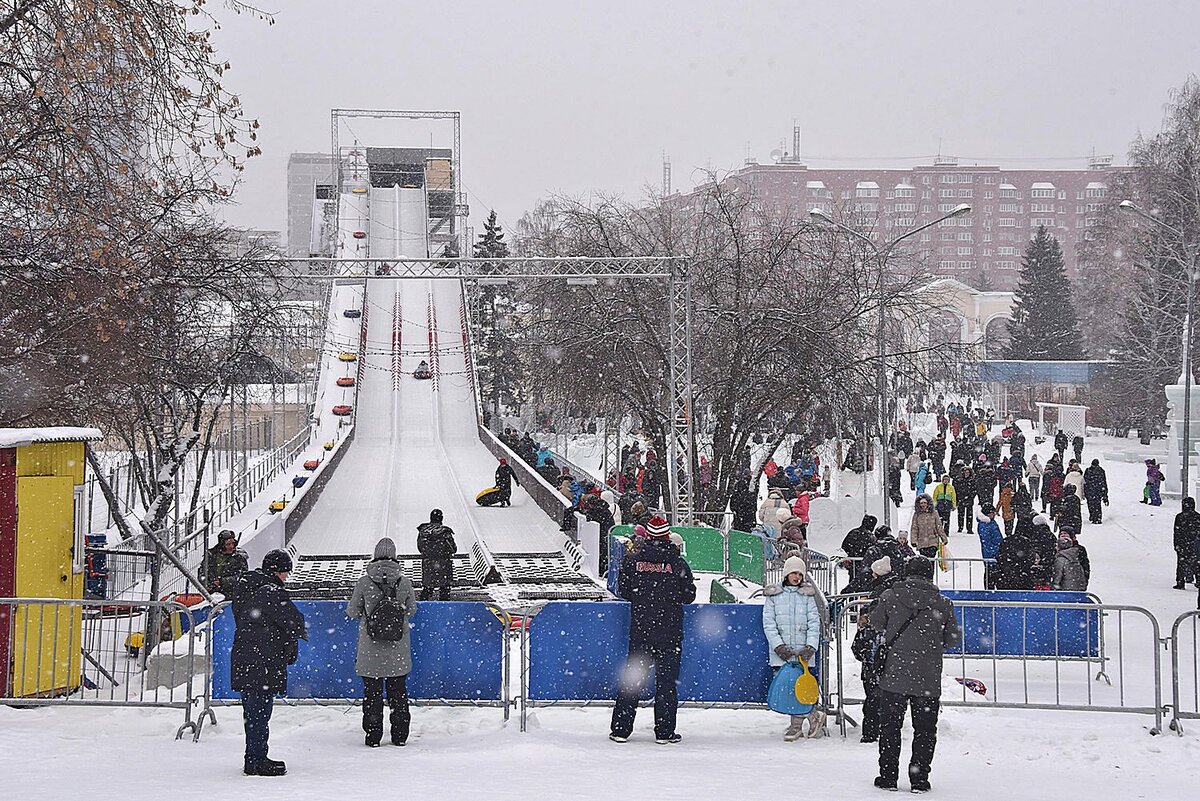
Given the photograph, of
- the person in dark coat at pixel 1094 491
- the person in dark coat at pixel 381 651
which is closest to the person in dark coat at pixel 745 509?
the person in dark coat at pixel 1094 491

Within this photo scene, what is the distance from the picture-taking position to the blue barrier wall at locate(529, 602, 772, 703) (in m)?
9.87

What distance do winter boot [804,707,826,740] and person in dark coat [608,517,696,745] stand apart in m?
1.04

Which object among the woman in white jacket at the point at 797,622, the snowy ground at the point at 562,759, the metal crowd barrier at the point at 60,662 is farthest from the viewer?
the metal crowd barrier at the point at 60,662

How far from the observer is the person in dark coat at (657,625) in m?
9.09

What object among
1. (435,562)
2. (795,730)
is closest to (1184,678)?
(795,730)

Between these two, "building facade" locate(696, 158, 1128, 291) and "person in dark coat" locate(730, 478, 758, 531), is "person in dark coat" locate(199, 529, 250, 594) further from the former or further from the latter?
"building facade" locate(696, 158, 1128, 291)

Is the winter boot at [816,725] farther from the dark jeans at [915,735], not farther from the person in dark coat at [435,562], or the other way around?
the person in dark coat at [435,562]

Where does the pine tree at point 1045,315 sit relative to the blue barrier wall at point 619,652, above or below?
above

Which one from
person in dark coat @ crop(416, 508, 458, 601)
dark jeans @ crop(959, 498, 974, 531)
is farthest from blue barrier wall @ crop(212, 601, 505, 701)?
dark jeans @ crop(959, 498, 974, 531)

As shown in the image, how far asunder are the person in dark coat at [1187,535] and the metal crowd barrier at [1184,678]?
275cm

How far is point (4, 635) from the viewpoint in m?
10.7

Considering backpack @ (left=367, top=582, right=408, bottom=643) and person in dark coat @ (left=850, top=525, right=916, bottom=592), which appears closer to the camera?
backpack @ (left=367, top=582, right=408, bottom=643)

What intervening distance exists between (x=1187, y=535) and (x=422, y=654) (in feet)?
43.9

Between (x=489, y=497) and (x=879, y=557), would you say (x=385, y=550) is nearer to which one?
(x=879, y=557)
